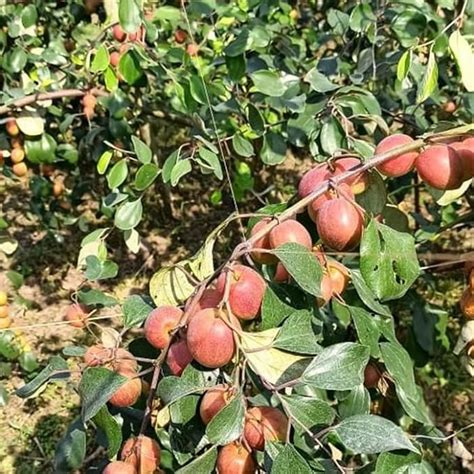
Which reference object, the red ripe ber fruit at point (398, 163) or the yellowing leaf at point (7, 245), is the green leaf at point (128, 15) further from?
the yellowing leaf at point (7, 245)

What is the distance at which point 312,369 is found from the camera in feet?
2.22

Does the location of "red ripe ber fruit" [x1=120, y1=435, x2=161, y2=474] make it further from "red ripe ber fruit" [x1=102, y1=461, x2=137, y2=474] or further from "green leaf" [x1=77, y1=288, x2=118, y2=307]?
"green leaf" [x1=77, y1=288, x2=118, y2=307]

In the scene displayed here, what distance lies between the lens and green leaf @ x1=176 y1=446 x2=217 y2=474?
A: 662 millimetres

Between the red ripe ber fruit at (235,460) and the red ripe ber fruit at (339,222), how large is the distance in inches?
8.5

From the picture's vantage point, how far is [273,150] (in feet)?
4.97

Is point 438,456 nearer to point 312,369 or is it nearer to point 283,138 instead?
point 283,138

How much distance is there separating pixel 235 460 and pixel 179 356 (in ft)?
0.45

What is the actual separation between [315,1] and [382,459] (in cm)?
217

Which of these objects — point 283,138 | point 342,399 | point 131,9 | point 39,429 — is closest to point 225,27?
point 283,138

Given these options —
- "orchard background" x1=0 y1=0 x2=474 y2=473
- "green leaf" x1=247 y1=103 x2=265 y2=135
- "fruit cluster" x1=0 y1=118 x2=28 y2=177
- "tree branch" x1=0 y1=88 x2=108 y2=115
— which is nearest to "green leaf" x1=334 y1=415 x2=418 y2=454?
"orchard background" x1=0 y1=0 x2=474 y2=473

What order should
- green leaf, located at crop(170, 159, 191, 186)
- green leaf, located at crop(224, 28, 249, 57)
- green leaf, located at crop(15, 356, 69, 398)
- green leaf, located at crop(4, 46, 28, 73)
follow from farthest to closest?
1. green leaf, located at crop(4, 46, 28, 73)
2. green leaf, located at crop(224, 28, 249, 57)
3. green leaf, located at crop(170, 159, 191, 186)
4. green leaf, located at crop(15, 356, 69, 398)

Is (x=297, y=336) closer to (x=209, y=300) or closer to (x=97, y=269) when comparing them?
(x=209, y=300)

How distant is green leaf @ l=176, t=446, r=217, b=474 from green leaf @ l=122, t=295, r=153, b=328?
0.24 meters

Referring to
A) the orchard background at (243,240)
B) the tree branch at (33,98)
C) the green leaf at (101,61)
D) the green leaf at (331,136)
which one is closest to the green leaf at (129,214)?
the orchard background at (243,240)
